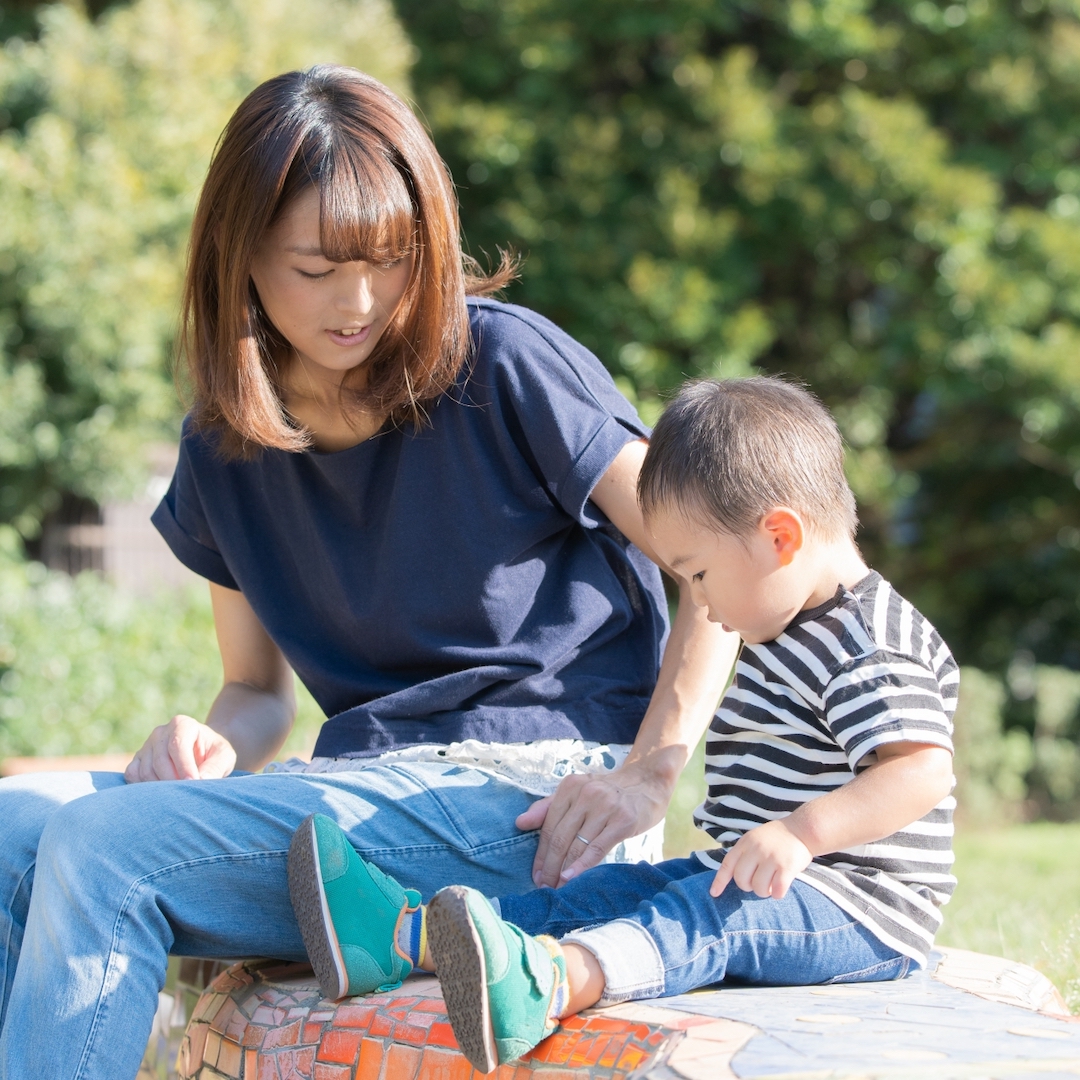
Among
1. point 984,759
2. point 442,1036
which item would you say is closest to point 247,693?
point 442,1036

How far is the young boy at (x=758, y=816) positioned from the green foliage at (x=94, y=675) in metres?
4.28

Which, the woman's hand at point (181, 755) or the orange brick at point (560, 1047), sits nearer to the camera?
the orange brick at point (560, 1047)

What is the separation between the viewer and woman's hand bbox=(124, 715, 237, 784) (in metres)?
2.06

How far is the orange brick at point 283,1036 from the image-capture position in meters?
1.70

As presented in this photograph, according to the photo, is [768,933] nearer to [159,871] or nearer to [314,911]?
[314,911]

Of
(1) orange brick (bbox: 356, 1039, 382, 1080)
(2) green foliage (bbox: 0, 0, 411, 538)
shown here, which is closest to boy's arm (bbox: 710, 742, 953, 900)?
(1) orange brick (bbox: 356, 1039, 382, 1080)

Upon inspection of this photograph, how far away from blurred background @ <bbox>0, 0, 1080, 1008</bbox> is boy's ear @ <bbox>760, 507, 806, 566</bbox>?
5693 mm

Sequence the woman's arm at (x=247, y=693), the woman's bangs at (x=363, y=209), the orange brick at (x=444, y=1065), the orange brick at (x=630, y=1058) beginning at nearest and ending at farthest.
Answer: the orange brick at (x=630, y=1058) < the orange brick at (x=444, y=1065) < the woman's bangs at (x=363, y=209) < the woman's arm at (x=247, y=693)

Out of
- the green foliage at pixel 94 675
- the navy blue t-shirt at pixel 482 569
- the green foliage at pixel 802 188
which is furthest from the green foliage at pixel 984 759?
the navy blue t-shirt at pixel 482 569

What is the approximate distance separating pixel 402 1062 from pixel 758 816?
22.4 inches

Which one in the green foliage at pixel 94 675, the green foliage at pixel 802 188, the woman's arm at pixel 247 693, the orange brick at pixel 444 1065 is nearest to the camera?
the orange brick at pixel 444 1065

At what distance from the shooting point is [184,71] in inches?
363

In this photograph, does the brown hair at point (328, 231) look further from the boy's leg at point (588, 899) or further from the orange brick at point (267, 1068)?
the orange brick at point (267, 1068)

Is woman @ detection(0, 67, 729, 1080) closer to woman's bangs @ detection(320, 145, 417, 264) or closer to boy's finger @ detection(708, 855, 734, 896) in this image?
woman's bangs @ detection(320, 145, 417, 264)
